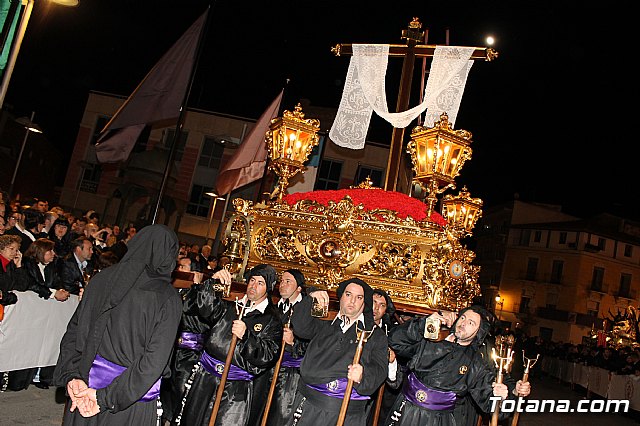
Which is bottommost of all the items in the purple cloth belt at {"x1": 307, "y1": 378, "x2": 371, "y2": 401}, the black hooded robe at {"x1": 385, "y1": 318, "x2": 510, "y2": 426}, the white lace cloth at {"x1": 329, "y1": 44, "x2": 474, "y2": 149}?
the purple cloth belt at {"x1": 307, "y1": 378, "x2": 371, "y2": 401}

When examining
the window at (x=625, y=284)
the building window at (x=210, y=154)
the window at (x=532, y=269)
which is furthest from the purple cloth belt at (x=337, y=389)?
the window at (x=625, y=284)

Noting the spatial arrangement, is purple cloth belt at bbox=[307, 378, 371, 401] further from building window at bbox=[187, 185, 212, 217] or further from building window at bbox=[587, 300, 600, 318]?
building window at bbox=[587, 300, 600, 318]

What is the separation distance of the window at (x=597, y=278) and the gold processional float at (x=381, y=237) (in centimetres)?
4502

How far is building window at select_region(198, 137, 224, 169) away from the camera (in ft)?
89.5

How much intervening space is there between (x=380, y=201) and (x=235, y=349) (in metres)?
2.76

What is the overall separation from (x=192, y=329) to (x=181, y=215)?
21135mm

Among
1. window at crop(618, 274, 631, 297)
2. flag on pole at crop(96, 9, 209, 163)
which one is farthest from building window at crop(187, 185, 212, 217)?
window at crop(618, 274, 631, 297)

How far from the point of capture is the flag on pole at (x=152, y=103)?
821 centimetres

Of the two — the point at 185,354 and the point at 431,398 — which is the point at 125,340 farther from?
the point at 185,354

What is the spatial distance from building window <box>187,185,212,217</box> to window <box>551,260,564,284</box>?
1292 inches

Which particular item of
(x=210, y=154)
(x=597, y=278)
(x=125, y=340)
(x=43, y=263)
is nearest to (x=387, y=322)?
(x=125, y=340)

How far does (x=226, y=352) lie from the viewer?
15.8ft

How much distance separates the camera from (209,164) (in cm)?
2733

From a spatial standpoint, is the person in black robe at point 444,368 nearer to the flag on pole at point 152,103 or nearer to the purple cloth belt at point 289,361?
the purple cloth belt at point 289,361
